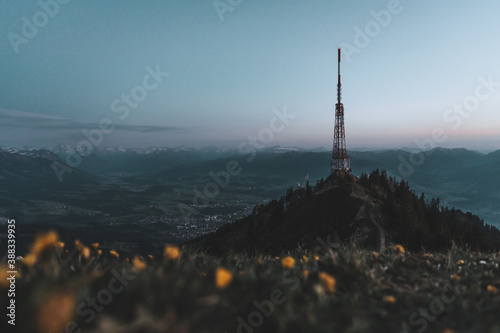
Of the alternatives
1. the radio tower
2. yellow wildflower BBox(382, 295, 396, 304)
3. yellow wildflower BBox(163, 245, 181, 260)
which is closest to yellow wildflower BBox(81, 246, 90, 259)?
yellow wildflower BBox(163, 245, 181, 260)

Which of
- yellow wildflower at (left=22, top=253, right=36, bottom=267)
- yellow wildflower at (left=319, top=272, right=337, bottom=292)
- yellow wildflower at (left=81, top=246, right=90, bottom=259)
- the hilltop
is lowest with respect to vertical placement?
the hilltop

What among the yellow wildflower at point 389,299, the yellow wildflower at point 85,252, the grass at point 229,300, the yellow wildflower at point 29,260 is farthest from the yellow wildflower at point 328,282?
the yellow wildflower at point 29,260

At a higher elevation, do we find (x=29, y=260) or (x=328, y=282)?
(x=29, y=260)

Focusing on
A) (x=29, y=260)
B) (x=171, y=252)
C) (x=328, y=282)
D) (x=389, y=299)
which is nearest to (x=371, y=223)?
(x=389, y=299)

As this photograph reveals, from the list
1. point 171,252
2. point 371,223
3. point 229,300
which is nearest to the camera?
point 229,300

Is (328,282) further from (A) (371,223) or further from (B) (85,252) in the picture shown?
(A) (371,223)

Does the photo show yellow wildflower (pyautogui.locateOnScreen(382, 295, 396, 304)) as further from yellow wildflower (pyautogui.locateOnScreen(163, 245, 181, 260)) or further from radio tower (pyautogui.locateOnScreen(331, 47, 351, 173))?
radio tower (pyautogui.locateOnScreen(331, 47, 351, 173))

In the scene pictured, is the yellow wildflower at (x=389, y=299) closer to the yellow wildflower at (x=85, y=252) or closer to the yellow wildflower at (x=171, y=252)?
the yellow wildflower at (x=171, y=252)

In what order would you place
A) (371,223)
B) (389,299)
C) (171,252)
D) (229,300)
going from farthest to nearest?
(371,223) < (171,252) < (389,299) < (229,300)

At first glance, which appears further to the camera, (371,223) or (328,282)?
(371,223)
